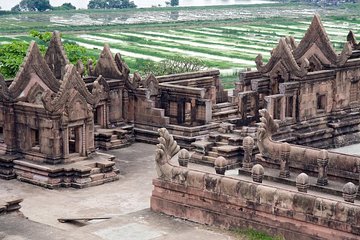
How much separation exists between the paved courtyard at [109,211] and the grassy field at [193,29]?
34.5 metres

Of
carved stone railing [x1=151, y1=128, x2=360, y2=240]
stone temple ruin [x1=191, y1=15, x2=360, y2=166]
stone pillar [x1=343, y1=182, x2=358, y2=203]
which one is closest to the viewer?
carved stone railing [x1=151, y1=128, x2=360, y2=240]

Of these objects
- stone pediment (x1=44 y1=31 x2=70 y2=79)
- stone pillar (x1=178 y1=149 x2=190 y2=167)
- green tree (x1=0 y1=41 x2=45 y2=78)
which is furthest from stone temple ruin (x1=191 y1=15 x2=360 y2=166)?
green tree (x1=0 y1=41 x2=45 y2=78)

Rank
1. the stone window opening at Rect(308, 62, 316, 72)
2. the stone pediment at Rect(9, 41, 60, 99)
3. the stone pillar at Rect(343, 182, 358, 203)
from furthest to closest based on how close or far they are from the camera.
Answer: the stone window opening at Rect(308, 62, 316, 72) → the stone pediment at Rect(9, 41, 60, 99) → the stone pillar at Rect(343, 182, 358, 203)

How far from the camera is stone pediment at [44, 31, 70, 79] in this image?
3794cm

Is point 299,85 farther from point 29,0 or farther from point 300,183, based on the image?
point 29,0

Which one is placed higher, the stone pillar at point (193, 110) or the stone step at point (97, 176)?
the stone pillar at point (193, 110)

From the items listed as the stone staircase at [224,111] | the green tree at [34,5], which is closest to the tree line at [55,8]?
the green tree at [34,5]

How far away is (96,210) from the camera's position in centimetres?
2997

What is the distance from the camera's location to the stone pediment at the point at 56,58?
3794 centimetres

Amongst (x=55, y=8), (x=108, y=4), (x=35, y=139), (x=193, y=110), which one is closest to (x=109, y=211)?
(x=35, y=139)

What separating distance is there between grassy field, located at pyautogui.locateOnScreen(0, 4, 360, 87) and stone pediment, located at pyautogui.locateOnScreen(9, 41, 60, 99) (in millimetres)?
34665

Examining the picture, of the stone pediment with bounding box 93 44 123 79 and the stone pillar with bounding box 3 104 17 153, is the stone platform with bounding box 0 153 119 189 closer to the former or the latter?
the stone pillar with bounding box 3 104 17 153

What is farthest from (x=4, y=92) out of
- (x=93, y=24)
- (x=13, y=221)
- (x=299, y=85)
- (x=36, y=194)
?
(x=93, y=24)

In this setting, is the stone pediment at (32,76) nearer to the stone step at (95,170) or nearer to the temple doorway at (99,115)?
the stone step at (95,170)
